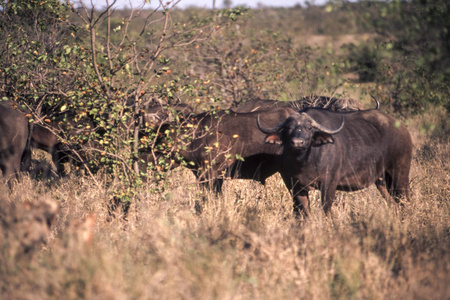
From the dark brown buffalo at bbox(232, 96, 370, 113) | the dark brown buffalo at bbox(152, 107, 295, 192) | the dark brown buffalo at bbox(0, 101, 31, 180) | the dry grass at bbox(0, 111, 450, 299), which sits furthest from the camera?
the dark brown buffalo at bbox(232, 96, 370, 113)

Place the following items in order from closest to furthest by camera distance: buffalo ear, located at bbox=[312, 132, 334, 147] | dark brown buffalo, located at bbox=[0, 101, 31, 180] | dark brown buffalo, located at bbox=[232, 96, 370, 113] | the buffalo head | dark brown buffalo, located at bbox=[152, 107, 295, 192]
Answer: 1. the buffalo head
2. buffalo ear, located at bbox=[312, 132, 334, 147]
3. dark brown buffalo, located at bbox=[152, 107, 295, 192]
4. dark brown buffalo, located at bbox=[0, 101, 31, 180]
5. dark brown buffalo, located at bbox=[232, 96, 370, 113]

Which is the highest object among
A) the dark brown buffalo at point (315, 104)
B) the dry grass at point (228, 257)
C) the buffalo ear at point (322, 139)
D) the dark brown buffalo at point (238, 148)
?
the dark brown buffalo at point (315, 104)

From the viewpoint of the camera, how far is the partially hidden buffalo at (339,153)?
18.8 ft

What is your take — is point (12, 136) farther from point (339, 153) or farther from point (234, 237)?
point (339, 153)

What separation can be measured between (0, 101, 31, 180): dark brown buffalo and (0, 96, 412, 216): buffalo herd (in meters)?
0.01

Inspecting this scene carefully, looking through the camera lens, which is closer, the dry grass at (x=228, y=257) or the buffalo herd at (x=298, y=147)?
the dry grass at (x=228, y=257)

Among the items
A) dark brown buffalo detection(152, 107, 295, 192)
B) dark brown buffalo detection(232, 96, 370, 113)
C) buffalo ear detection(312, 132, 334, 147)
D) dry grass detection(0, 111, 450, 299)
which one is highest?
dark brown buffalo detection(232, 96, 370, 113)

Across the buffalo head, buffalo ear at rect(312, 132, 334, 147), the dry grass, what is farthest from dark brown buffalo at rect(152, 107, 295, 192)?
the dry grass

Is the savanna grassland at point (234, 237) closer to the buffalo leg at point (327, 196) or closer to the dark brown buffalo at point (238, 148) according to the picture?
the buffalo leg at point (327, 196)

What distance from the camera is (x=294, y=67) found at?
39.8 feet

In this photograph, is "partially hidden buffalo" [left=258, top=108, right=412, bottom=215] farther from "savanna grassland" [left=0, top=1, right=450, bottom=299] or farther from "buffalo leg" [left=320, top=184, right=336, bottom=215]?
"savanna grassland" [left=0, top=1, right=450, bottom=299]

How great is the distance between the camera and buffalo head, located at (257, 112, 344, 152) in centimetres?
548

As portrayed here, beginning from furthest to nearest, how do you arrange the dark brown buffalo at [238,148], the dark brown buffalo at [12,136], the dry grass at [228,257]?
1. the dark brown buffalo at [12,136]
2. the dark brown buffalo at [238,148]
3. the dry grass at [228,257]

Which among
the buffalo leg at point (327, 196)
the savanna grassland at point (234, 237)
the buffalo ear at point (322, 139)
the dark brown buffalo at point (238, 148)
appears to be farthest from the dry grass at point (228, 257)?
the dark brown buffalo at point (238, 148)
